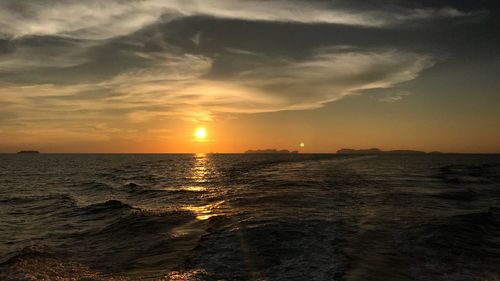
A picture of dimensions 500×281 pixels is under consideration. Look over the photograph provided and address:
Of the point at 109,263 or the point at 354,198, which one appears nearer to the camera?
the point at 109,263

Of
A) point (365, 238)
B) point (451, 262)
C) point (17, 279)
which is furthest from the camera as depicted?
point (365, 238)

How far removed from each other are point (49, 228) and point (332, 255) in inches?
580

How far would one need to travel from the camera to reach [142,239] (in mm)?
16531

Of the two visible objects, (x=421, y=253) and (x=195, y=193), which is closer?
(x=421, y=253)

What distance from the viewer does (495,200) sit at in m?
26.8

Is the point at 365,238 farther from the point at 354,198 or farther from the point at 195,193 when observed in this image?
the point at 195,193

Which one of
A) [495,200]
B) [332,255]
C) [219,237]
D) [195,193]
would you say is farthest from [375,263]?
[195,193]

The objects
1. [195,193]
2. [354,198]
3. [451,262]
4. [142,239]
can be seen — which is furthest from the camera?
[195,193]

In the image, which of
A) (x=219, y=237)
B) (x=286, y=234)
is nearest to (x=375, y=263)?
(x=286, y=234)

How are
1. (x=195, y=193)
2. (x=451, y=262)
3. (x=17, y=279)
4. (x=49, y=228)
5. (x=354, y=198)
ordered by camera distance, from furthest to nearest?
(x=195, y=193)
(x=354, y=198)
(x=49, y=228)
(x=451, y=262)
(x=17, y=279)

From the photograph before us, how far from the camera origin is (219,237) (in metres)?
15.9

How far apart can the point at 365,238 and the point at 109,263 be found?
30.4ft

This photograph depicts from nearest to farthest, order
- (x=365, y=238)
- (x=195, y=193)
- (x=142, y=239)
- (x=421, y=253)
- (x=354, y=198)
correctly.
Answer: (x=421, y=253), (x=365, y=238), (x=142, y=239), (x=354, y=198), (x=195, y=193)

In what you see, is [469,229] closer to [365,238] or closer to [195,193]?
[365,238]
